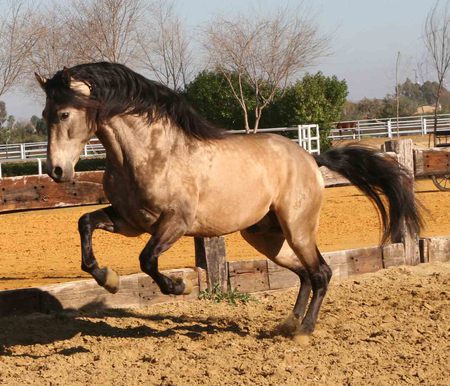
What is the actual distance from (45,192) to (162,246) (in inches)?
89.7

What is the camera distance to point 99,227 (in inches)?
238

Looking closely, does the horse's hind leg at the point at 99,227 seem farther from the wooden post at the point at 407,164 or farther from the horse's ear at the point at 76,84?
the wooden post at the point at 407,164

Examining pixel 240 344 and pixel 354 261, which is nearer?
pixel 240 344

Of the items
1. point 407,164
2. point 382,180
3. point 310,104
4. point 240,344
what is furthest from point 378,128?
point 240,344

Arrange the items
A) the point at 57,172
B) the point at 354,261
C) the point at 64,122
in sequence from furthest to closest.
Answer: the point at 354,261, the point at 64,122, the point at 57,172

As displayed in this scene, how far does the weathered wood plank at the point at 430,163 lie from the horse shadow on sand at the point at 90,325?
3.66m

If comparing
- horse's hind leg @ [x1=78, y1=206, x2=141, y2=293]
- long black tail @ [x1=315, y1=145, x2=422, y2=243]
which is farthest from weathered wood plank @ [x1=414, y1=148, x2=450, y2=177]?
horse's hind leg @ [x1=78, y1=206, x2=141, y2=293]

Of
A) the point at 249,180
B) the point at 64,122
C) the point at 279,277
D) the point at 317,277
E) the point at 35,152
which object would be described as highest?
the point at 64,122

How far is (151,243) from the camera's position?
19.6ft

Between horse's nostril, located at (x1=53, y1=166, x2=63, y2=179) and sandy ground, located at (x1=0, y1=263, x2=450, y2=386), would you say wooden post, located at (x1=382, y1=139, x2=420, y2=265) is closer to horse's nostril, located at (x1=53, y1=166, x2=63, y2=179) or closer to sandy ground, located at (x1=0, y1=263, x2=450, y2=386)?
sandy ground, located at (x1=0, y1=263, x2=450, y2=386)

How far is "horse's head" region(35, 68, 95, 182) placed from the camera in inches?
219

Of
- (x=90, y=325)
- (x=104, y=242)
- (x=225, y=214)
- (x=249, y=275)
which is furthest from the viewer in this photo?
(x=104, y=242)

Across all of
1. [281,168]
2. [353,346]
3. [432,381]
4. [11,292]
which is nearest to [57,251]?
[11,292]

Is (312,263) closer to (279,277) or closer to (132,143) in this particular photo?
(279,277)
